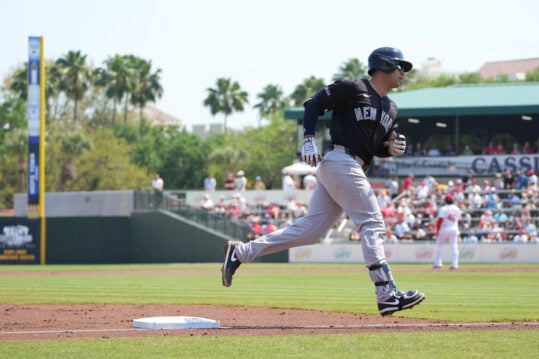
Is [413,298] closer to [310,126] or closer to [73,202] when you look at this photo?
[310,126]

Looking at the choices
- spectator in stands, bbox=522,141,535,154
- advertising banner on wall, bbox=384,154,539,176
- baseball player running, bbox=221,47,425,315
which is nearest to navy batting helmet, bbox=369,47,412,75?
baseball player running, bbox=221,47,425,315

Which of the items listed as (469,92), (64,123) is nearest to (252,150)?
(64,123)

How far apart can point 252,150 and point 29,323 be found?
65664mm

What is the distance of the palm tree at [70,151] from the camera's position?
64.2 m

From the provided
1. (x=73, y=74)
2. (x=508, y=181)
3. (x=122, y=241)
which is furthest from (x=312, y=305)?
(x=73, y=74)

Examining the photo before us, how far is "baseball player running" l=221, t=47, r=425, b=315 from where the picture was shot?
8.76 metres

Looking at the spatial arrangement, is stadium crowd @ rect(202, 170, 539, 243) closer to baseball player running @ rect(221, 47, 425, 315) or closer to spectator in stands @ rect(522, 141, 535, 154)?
spectator in stands @ rect(522, 141, 535, 154)

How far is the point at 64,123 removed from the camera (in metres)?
81.1

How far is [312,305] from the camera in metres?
12.5

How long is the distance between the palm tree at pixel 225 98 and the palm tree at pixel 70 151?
1723 cm

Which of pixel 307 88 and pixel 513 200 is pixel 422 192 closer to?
pixel 513 200

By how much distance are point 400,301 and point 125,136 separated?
7413cm

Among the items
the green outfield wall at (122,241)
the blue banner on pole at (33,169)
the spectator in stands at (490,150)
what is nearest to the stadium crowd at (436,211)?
the green outfield wall at (122,241)

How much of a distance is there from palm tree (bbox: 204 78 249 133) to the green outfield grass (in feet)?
192
